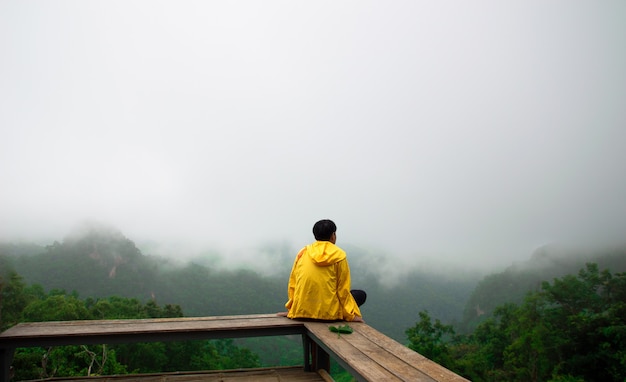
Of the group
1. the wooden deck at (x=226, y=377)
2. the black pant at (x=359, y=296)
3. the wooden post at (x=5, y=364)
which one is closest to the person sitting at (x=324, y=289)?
the black pant at (x=359, y=296)

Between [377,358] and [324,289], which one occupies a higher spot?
[324,289]

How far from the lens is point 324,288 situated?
3770mm

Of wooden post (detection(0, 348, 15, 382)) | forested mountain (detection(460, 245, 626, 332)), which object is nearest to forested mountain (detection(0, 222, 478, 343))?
forested mountain (detection(460, 245, 626, 332))

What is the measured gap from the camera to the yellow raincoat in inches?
148

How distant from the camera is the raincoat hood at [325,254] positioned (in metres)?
3.78

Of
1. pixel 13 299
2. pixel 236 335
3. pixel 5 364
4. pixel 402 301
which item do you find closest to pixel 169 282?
pixel 13 299

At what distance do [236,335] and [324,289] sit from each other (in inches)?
34.1

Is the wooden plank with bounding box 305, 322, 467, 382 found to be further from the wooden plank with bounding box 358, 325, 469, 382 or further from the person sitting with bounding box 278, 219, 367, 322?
the person sitting with bounding box 278, 219, 367, 322

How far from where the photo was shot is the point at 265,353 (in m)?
47.5

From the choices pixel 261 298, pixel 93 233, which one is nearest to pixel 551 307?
pixel 261 298

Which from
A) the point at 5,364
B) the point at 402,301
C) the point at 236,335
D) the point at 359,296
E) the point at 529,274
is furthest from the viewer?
the point at 402,301

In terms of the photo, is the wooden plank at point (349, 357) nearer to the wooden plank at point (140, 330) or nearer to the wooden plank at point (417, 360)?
the wooden plank at point (417, 360)

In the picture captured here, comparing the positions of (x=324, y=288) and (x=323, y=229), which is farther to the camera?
(x=323, y=229)

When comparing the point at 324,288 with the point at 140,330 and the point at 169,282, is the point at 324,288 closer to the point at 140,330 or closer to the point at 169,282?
the point at 140,330
